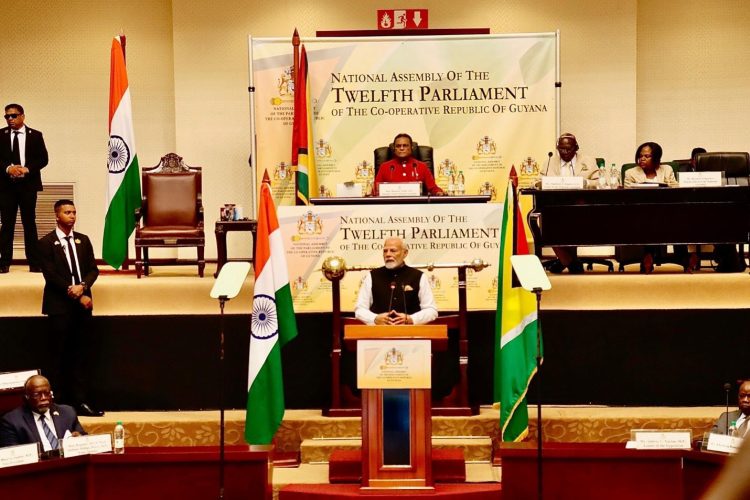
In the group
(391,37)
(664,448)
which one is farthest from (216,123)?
(664,448)

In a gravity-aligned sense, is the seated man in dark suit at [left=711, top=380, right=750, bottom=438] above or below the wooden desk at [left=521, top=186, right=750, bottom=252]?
below

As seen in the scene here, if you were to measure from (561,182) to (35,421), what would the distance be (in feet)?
15.2

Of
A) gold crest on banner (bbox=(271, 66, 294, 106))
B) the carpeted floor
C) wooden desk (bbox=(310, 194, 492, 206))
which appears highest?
gold crest on banner (bbox=(271, 66, 294, 106))

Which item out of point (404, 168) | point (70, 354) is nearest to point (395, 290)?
point (404, 168)

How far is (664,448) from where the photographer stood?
5547mm

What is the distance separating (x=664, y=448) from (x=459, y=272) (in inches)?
87.4

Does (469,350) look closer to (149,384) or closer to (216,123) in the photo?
(149,384)

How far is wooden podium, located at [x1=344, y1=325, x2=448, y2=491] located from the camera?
20.6 ft

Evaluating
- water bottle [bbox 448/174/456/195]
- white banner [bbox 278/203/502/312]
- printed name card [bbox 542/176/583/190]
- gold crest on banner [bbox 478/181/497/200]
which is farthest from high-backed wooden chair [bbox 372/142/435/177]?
white banner [bbox 278/203/502/312]

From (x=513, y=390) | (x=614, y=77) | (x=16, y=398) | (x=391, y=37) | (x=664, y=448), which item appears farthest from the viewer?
(x=614, y=77)

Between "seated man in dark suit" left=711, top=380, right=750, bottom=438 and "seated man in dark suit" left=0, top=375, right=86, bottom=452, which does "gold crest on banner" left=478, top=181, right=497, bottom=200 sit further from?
"seated man in dark suit" left=0, top=375, right=86, bottom=452

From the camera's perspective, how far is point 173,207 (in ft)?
31.7

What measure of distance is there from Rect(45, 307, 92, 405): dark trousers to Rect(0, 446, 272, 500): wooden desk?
6.67 feet

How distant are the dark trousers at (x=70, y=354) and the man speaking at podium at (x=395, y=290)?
211cm
